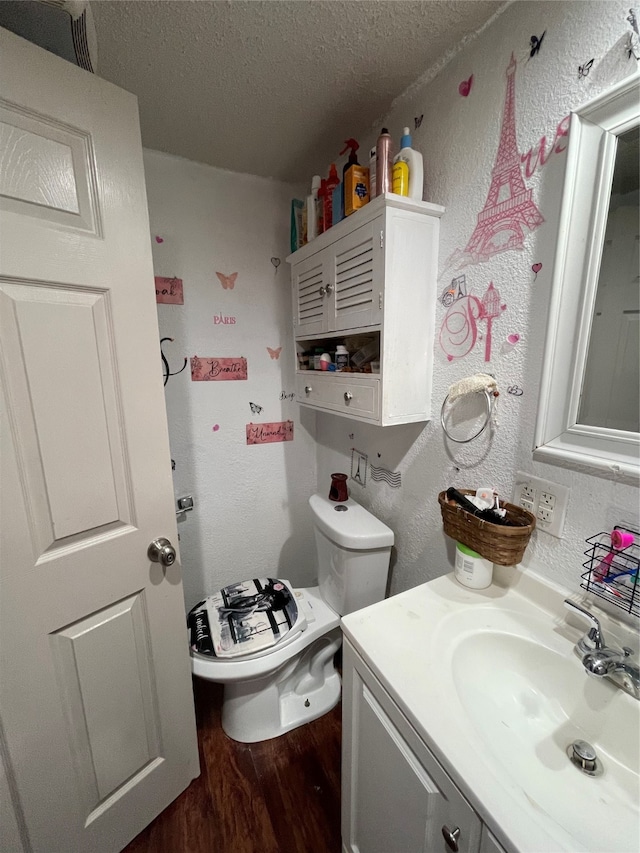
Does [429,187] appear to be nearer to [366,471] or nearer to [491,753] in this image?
[366,471]

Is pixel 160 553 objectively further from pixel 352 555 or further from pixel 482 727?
pixel 482 727

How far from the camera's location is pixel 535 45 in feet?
2.35

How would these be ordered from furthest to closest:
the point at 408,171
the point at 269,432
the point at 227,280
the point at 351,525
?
the point at 269,432
the point at 227,280
the point at 351,525
the point at 408,171

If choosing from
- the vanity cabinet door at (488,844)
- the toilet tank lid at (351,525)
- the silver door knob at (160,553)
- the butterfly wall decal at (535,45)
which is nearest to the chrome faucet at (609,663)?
the vanity cabinet door at (488,844)

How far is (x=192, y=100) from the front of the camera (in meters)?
0.99

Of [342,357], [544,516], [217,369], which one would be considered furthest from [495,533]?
[217,369]

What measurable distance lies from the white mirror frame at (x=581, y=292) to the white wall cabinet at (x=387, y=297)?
1.08ft

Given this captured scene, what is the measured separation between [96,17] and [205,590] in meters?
1.88

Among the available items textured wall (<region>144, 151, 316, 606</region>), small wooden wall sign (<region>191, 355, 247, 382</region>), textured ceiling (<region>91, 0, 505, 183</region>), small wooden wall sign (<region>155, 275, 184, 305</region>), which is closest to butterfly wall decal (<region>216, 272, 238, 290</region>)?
textured wall (<region>144, 151, 316, 606</region>)

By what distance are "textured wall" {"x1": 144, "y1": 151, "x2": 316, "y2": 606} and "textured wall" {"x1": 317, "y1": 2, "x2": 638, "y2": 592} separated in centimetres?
67

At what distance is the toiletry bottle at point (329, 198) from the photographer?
109 centimetres

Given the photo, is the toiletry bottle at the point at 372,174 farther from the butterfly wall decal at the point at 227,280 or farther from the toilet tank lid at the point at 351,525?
the toilet tank lid at the point at 351,525

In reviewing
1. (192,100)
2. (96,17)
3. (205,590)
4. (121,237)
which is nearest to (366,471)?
(205,590)

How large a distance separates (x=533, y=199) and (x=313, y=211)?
0.70m
